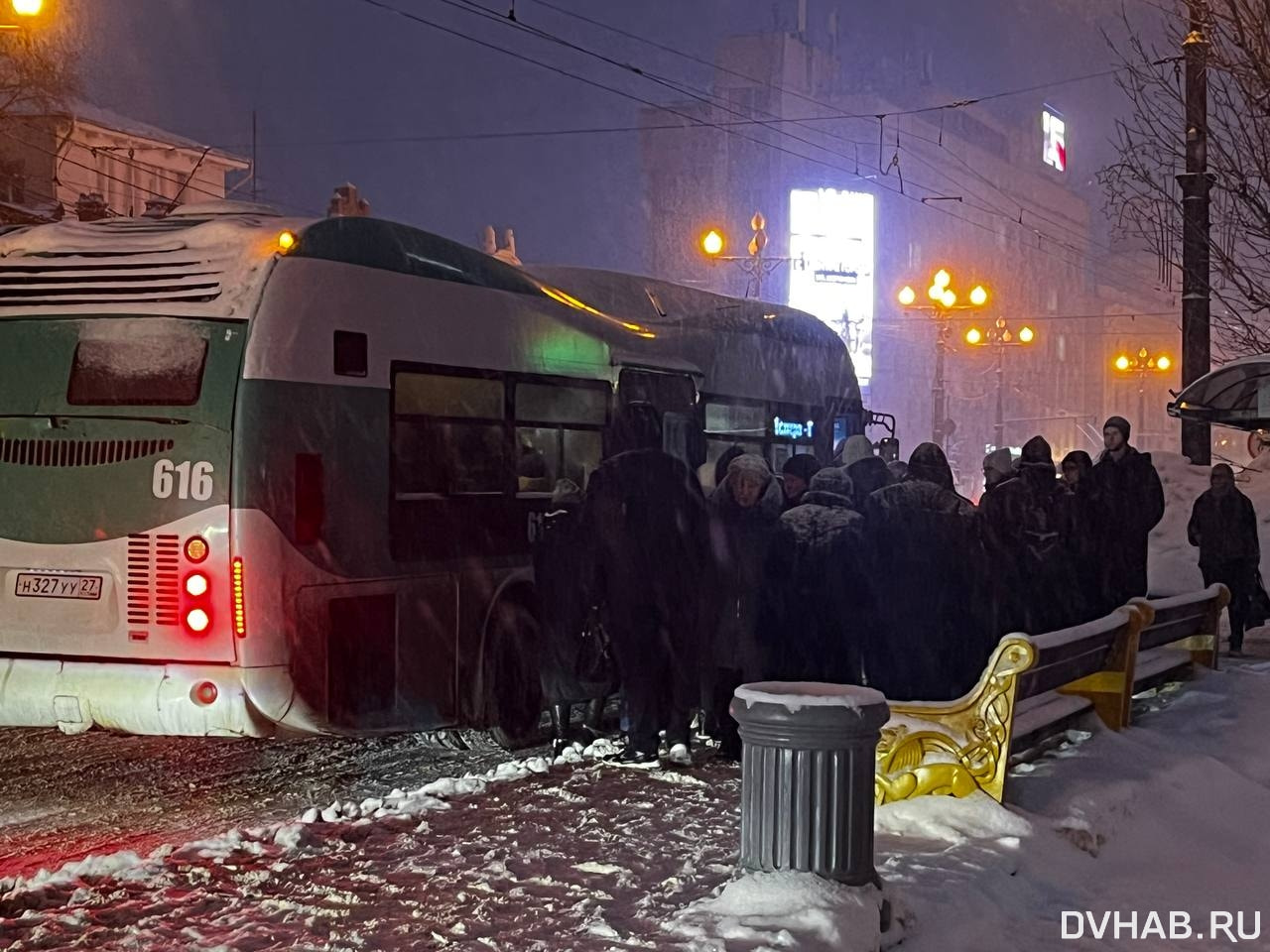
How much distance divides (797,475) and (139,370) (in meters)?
4.82

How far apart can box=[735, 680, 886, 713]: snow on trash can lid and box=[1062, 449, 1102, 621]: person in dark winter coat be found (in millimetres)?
4946

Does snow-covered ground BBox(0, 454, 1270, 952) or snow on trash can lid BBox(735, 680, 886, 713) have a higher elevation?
snow on trash can lid BBox(735, 680, 886, 713)

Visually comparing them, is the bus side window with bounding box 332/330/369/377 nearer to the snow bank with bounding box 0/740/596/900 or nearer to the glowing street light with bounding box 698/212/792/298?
the snow bank with bounding box 0/740/596/900

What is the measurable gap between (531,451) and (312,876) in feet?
13.2

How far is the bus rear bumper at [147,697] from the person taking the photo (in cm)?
777

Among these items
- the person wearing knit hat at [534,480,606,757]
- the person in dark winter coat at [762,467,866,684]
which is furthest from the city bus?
the person in dark winter coat at [762,467,866,684]

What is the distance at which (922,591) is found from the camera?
27.3 feet

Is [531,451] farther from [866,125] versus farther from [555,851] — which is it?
[866,125]

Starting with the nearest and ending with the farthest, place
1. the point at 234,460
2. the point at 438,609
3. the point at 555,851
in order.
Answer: the point at 555,851
the point at 234,460
the point at 438,609

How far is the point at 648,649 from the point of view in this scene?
909 cm

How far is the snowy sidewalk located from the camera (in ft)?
18.8

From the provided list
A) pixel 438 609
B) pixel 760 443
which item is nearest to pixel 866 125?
pixel 760 443

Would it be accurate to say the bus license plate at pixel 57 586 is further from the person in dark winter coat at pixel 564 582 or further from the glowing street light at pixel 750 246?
the glowing street light at pixel 750 246

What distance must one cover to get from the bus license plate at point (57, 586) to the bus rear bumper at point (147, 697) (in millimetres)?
345
